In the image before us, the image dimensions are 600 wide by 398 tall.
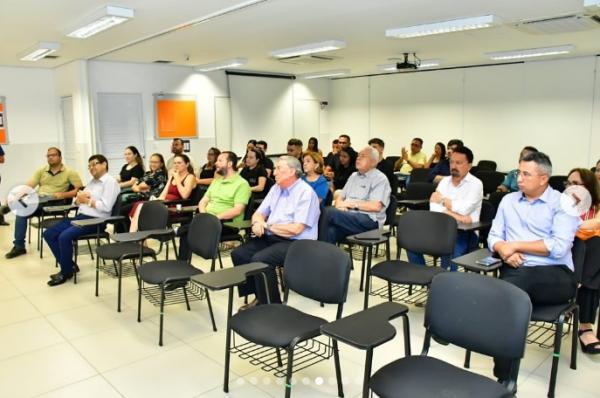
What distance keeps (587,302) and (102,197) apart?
4246 mm

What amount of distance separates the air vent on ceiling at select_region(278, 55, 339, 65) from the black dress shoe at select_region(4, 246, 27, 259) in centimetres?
490

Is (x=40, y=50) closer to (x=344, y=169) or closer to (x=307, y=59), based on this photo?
(x=307, y=59)

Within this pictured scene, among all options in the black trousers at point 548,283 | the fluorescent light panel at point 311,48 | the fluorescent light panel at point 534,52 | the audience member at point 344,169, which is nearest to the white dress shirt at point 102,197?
the audience member at point 344,169

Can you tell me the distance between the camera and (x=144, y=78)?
8.51 m

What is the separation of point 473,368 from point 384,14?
12.0 ft

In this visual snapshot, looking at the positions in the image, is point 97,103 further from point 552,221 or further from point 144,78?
point 552,221

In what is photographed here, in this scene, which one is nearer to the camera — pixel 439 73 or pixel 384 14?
pixel 384 14

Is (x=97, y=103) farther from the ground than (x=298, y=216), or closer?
farther from the ground

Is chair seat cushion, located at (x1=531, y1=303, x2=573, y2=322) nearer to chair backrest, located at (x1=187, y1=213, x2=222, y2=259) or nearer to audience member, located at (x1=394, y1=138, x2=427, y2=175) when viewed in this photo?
chair backrest, located at (x1=187, y1=213, x2=222, y2=259)

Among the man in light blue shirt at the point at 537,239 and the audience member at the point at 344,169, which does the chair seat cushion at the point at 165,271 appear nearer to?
the man in light blue shirt at the point at 537,239

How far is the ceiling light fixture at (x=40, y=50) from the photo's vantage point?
624 centimetres

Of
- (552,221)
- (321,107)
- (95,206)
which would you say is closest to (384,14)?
(552,221)

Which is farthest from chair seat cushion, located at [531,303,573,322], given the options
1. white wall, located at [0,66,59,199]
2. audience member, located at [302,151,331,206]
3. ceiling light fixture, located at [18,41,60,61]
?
white wall, located at [0,66,59,199]

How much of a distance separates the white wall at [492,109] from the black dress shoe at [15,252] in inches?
303
